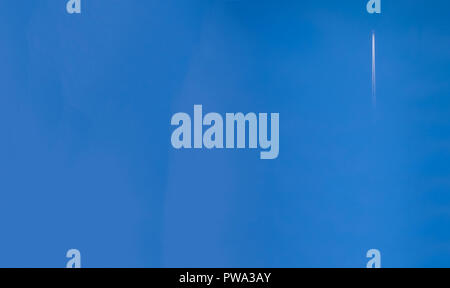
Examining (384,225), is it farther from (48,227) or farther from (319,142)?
(48,227)

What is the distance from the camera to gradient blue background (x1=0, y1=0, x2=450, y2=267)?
86cm

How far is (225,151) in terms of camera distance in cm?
88

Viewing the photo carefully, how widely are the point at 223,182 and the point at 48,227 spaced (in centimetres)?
41

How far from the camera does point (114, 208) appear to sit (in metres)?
0.88

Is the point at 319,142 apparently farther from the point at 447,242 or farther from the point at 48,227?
the point at 48,227

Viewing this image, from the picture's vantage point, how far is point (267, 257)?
0.88m

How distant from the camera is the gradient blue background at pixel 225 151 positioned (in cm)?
86
